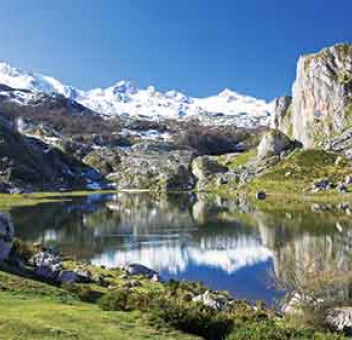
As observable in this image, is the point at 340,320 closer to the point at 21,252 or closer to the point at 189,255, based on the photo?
the point at 21,252

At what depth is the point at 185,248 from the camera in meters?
92.4

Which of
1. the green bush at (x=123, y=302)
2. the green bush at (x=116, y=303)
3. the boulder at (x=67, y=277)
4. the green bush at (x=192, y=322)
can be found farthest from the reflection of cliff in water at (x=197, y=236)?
the green bush at (x=192, y=322)

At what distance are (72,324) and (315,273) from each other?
968 inches

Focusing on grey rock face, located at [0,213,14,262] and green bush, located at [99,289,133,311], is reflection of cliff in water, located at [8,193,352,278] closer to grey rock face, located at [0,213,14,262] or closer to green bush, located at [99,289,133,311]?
grey rock face, located at [0,213,14,262]

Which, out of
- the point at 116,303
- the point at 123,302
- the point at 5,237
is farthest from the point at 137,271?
the point at 116,303

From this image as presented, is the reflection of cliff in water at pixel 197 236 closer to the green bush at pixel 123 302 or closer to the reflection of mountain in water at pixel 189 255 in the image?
the reflection of mountain in water at pixel 189 255

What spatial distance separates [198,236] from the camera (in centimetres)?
10988

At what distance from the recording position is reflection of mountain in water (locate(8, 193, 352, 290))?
262ft

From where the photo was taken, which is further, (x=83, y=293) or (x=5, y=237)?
(x=5, y=237)

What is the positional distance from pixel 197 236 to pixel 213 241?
6.50 m

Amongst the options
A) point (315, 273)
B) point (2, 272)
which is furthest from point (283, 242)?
point (2, 272)

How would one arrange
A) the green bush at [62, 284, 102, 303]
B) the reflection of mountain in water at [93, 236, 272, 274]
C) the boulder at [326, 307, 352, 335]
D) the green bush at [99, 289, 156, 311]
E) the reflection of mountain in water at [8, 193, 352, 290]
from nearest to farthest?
the green bush at [99, 289, 156, 311], the boulder at [326, 307, 352, 335], the green bush at [62, 284, 102, 303], the reflection of mountain in water at [93, 236, 272, 274], the reflection of mountain in water at [8, 193, 352, 290]

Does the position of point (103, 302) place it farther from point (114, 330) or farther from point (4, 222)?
point (4, 222)

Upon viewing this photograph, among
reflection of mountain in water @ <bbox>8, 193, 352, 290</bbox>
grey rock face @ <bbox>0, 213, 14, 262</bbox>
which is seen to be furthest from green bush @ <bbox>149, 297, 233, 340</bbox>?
reflection of mountain in water @ <bbox>8, 193, 352, 290</bbox>
